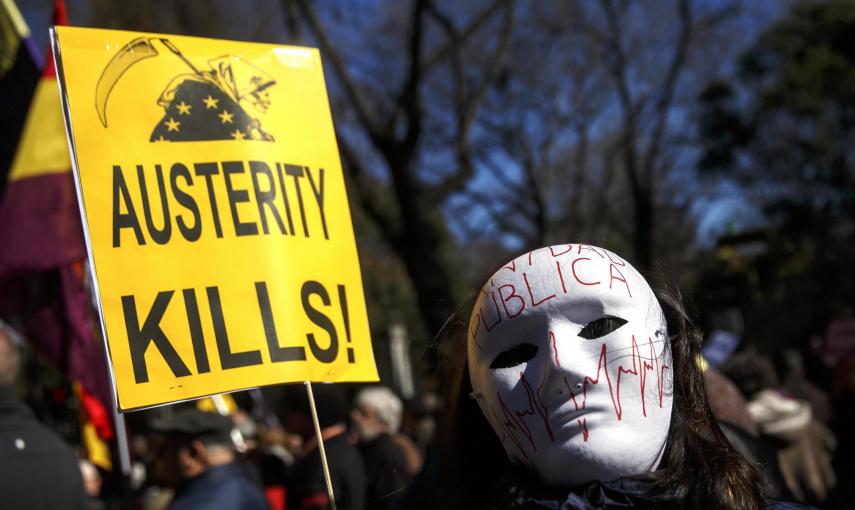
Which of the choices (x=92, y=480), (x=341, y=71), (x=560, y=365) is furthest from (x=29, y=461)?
(x=341, y=71)

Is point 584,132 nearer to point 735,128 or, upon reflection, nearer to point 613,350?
point 735,128

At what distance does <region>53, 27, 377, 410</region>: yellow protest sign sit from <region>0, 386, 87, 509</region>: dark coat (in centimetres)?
129

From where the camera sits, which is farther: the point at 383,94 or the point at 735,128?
the point at 735,128

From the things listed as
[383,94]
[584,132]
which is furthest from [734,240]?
[584,132]

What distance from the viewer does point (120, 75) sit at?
263 cm

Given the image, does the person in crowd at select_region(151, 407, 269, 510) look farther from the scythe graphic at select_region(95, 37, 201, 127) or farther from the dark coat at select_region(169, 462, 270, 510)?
the scythe graphic at select_region(95, 37, 201, 127)

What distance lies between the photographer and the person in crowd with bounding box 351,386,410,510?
524cm

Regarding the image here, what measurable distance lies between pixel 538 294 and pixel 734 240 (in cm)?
1259

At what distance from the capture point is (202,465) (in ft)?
12.5

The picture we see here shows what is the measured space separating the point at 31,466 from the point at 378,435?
2.39 m

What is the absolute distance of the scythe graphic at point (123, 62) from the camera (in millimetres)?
2580

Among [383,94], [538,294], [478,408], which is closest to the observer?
[538,294]

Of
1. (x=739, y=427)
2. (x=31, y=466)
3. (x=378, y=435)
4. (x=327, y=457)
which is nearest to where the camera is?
(x=739, y=427)

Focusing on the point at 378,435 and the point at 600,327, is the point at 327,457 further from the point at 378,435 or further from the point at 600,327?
the point at 600,327
